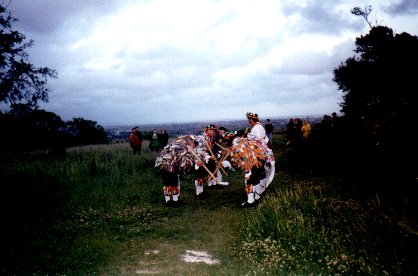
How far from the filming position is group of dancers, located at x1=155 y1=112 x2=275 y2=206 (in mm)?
9414

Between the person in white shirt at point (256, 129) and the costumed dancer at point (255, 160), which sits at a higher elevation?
the person in white shirt at point (256, 129)

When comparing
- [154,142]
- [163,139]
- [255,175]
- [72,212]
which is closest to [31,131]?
[163,139]

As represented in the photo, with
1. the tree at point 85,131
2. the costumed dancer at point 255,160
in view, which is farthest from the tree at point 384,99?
the tree at point 85,131

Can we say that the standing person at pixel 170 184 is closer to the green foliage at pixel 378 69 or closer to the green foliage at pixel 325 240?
the green foliage at pixel 325 240

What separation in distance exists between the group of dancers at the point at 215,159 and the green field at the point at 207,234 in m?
0.78

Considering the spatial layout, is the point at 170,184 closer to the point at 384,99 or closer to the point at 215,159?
the point at 215,159

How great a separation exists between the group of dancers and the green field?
779mm

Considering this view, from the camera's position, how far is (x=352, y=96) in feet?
83.8

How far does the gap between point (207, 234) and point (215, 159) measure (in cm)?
311

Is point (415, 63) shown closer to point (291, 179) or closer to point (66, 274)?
point (291, 179)

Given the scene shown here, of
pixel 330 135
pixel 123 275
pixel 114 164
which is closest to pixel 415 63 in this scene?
pixel 330 135

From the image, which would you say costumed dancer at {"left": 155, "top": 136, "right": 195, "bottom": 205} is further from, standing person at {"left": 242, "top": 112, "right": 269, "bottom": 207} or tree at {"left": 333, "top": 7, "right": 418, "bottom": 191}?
tree at {"left": 333, "top": 7, "right": 418, "bottom": 191}

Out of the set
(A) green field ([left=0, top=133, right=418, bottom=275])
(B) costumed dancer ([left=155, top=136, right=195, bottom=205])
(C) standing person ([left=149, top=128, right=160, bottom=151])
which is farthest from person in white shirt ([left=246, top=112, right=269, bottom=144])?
(C) standing person ([left=149, top=128, right=160, bottom=151])

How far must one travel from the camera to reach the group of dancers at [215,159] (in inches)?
371
